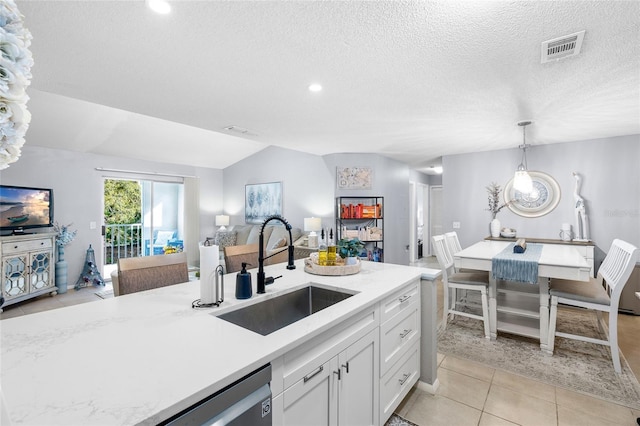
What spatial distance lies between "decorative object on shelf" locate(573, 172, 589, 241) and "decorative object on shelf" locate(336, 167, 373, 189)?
2.82m

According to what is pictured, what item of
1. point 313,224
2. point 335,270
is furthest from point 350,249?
point 313,224

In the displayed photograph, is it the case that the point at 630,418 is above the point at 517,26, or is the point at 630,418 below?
below

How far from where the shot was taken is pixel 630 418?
1847 mm

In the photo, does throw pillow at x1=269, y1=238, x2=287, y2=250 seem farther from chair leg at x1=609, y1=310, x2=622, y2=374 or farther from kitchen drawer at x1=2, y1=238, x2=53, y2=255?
chair leg at x1=609, y1=310, x2=622, y2=374

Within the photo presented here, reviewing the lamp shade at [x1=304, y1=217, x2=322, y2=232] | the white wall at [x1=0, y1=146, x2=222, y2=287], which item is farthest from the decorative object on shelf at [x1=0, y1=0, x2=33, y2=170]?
the white wall at [x1=0, y1=146, x2=222, y2=287]

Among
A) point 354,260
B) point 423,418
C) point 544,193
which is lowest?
point 423,418

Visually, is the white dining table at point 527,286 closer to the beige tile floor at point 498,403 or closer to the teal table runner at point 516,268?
the teal table runner at point 516,268

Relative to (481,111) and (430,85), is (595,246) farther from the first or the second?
(430,85)

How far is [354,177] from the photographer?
5199 mm

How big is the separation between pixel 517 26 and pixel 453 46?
0.31 m

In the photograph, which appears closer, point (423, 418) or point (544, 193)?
point (423, 418)

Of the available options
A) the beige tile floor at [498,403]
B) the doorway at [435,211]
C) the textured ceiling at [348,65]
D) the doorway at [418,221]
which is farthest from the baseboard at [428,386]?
the doorway at [435,211]

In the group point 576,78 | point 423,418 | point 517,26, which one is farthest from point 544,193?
point 423,418

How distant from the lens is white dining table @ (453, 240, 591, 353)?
2486mm
